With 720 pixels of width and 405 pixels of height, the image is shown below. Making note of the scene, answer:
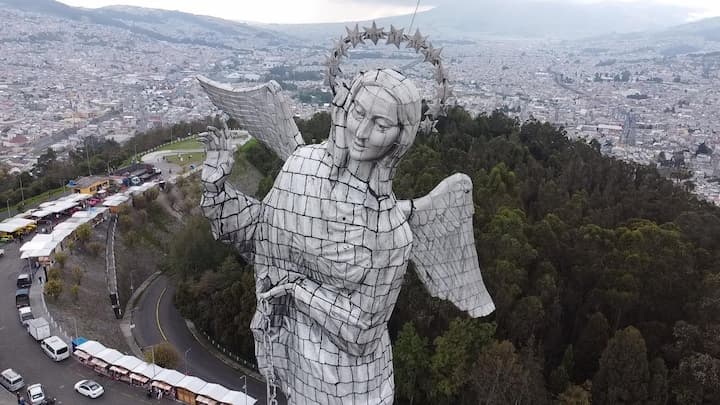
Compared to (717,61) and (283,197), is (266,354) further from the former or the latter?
(717,61)

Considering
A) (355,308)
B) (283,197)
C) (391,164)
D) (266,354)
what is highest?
(391,164)

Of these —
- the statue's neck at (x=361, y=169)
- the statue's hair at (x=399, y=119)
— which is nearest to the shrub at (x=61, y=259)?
the statue's hair at (x=399, y=119)

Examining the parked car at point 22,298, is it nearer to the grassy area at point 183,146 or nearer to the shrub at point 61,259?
the shrub at point 61,259

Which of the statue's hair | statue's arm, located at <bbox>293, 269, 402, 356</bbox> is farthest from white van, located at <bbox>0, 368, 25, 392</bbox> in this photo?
the statue's hair

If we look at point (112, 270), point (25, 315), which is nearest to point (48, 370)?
point (25, 315)

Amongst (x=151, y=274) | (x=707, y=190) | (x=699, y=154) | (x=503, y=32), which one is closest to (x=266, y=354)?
(x=151, y=274)

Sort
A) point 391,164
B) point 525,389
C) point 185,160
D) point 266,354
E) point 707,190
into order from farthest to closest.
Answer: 1. point 707,190
2. point 185,160
3. point 525,389
4. point 266,354
5. point 391,164

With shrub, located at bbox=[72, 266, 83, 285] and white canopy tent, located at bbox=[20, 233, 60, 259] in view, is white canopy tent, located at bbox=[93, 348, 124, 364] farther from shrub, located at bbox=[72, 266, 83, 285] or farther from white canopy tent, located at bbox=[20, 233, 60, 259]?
white canopy tent, located at bbox=[20, 233, 60, 259]
